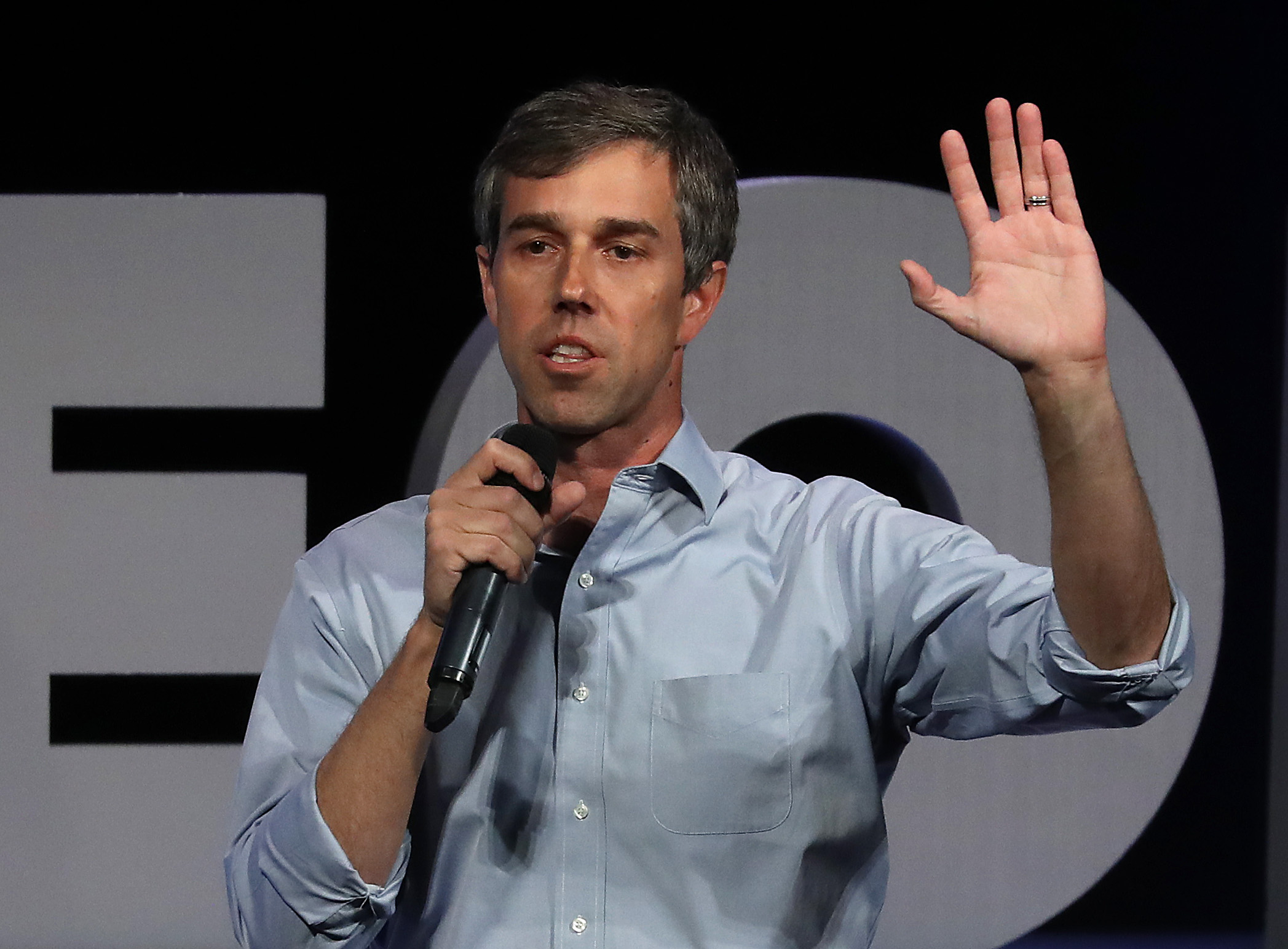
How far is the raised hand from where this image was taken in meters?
1.21

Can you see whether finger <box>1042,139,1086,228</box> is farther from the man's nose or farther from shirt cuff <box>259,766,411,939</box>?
shirt cuff <box>259,766,411,939</box>

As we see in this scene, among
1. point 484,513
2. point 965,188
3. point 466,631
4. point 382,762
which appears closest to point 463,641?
point 466,631

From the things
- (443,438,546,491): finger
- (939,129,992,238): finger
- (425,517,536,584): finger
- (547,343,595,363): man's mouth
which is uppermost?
(939,129,992,238): finger

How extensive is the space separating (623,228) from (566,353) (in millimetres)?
179

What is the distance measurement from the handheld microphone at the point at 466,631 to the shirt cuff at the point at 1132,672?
0.51 meters

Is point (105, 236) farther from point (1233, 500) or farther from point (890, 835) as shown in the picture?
point (1233, 500)

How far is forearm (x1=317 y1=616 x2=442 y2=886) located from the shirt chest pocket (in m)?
0.29

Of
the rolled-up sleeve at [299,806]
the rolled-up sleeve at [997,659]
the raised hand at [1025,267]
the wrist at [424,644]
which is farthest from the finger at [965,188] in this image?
the rolled-up sleeve at [299,806]

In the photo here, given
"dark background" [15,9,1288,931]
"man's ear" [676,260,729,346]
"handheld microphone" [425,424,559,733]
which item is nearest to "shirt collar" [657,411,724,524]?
"man's ear" [676,260,729,346]

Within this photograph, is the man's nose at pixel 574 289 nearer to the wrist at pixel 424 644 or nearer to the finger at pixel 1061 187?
the wrist at pixel 424 644

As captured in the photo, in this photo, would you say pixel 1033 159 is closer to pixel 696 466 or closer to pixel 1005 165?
pixel 1005 165

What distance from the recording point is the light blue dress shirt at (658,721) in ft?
4.59

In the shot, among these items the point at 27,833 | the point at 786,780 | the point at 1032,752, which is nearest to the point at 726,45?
the point at 1032,752

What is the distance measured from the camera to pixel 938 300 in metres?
1.25
